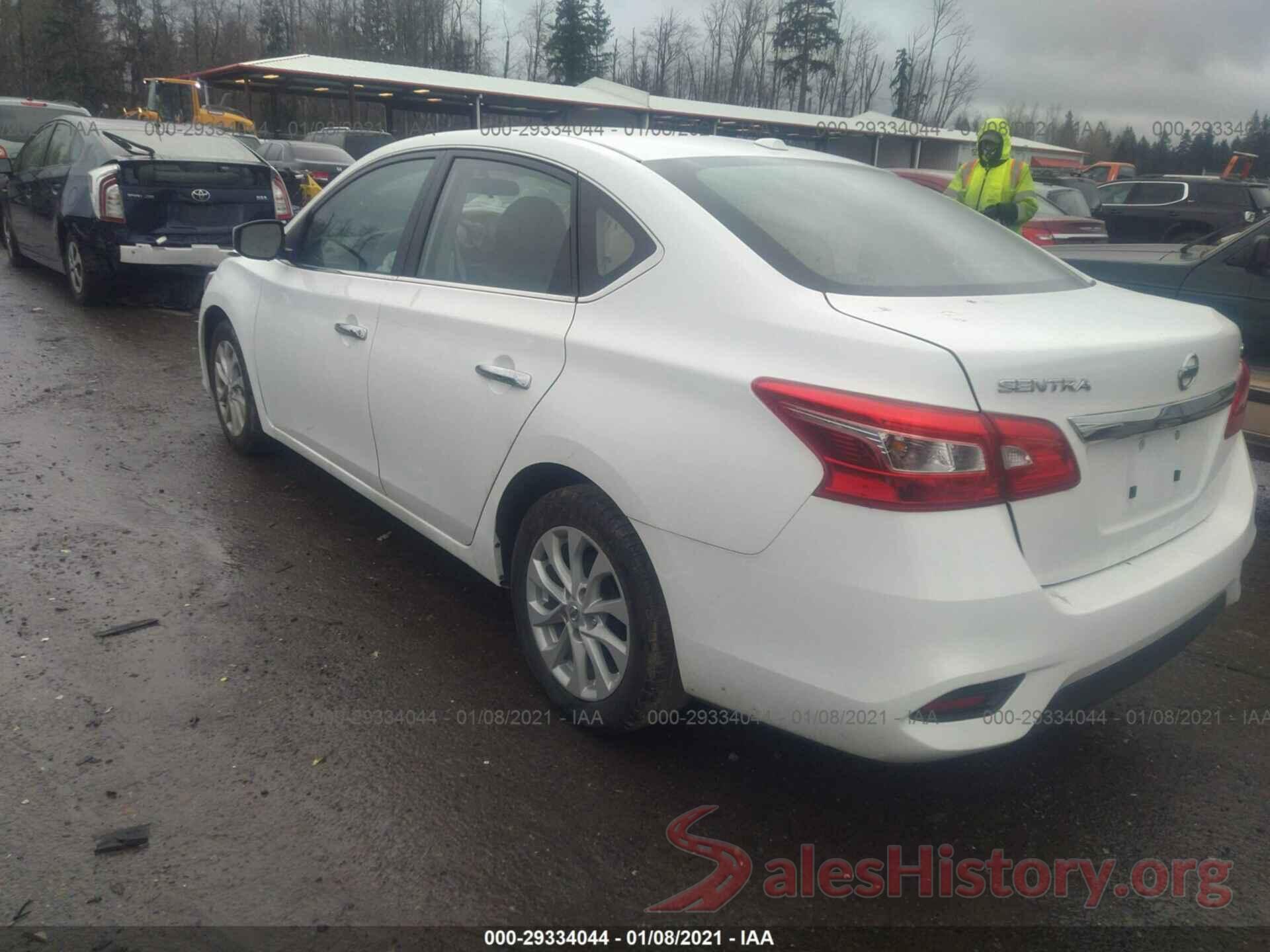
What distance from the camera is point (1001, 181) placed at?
725cm

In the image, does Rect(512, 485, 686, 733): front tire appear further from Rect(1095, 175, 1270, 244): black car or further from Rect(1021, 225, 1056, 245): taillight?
Rect(1095, 175, 1270, 244): black car

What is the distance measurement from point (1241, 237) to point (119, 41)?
65.4 metres

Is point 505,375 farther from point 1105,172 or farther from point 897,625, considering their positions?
point 1105,172

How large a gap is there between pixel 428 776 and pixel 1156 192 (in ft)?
55.3

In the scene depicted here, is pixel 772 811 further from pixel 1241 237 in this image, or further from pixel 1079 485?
pixel 1241 237

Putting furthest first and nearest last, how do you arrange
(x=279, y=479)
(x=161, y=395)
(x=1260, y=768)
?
(x=161, y=395) → (x=279, y=479) → (x=1260, y=768)

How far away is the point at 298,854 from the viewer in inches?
96.6

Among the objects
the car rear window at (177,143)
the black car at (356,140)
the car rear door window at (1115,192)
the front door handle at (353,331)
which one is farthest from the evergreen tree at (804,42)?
the front door handle at (353,331)

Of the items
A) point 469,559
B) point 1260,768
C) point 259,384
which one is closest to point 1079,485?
point 1260,768

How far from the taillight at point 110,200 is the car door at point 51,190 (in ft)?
3.35

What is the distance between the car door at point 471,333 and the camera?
9.76 feet

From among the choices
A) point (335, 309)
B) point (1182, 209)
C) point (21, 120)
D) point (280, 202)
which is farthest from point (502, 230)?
point (21, 120)

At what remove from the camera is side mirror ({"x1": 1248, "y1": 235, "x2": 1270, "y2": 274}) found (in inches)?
194

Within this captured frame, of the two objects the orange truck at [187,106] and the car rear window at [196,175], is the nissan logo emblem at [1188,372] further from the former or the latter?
the orange truck at [187,106]
